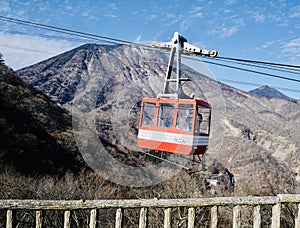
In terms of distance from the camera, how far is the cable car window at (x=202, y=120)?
6676 mm

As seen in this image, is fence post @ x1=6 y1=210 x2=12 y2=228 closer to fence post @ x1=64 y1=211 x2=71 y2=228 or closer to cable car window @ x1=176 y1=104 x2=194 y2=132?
fence post @ x1=64 y1=211 x2=71 y2=228

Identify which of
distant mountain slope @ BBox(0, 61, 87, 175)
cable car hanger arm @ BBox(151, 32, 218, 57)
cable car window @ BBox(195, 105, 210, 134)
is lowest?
distant mountain slope @ BBox(0, 61, 87, 175)

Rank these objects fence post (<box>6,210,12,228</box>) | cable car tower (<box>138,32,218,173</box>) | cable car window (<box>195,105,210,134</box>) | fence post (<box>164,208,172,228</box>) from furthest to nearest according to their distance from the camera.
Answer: cable car window (<box>195,105,210,134</box>) → cable car tower (<box>138,32,218,173</box>) → fence post (<box>164,208,172,228</box>) → fence post (<box>6,210,12,228</box>)

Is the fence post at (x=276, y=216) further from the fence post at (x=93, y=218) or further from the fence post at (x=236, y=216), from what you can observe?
the fence post at (x=93, y=218)

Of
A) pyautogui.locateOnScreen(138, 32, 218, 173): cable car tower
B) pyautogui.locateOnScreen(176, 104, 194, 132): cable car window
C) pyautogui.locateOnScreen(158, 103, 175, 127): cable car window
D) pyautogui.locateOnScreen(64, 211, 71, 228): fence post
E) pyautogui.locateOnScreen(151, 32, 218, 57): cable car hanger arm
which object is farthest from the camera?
pyautogui.locateOnScreen(158, 103, 175, 127): cable car window

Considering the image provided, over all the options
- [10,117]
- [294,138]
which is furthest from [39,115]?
[294,138]

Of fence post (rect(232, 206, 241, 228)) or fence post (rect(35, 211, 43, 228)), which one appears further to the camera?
fence post (rect(232, 206, 241, 228))

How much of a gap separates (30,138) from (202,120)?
34.9m

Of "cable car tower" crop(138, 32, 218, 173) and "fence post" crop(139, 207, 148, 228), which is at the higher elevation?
"cable car tower" crop(138, 32, 218, 173)

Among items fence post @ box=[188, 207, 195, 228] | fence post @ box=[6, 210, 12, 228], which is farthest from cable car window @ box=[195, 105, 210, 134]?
fence post @ box=[6, 210, 12, 228]

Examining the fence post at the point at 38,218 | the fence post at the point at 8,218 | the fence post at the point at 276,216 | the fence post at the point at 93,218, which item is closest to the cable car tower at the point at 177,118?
the fence post at the point at 276,216

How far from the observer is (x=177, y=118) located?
6.68 metres

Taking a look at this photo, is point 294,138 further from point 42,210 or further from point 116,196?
point 42,210

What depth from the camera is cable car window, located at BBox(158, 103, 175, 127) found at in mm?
6777
